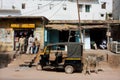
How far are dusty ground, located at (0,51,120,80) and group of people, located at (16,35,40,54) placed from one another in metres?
2.31

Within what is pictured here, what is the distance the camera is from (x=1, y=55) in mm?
28312

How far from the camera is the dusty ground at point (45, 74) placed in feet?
65.1

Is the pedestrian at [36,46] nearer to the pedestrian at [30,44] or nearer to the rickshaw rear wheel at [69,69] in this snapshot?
the pedestrian at [30,44]

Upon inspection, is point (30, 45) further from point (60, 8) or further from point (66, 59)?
point (60, 8)

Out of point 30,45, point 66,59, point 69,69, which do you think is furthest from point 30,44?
point 69,69

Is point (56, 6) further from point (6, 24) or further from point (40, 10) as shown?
point (6, 24)

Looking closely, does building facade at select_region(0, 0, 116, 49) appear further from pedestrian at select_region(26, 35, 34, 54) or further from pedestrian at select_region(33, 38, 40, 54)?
pedestrian at select_region(26, 35, 34, 54)

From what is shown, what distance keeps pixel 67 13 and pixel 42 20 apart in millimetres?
23432

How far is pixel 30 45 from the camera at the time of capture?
30.2 metres

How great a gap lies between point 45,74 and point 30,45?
9.11 m

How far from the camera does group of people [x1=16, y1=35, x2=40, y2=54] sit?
98.9 ft

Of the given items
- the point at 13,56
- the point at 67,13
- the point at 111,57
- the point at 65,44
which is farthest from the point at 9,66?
the point at 67,13

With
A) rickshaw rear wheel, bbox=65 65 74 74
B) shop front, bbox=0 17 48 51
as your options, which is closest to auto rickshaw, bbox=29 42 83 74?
rickshaw rear wheel, bbox=65 65 74 74

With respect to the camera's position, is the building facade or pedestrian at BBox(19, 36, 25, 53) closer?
pedestrian at BBox(19, 36, 25, 53)
